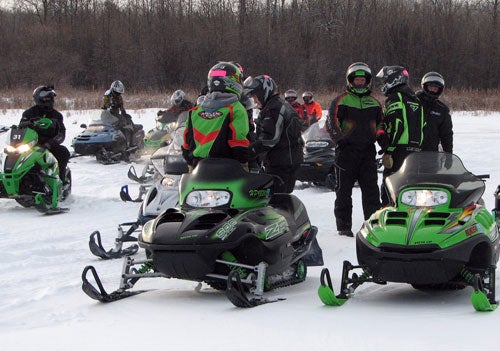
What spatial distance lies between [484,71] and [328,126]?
35.3 metres

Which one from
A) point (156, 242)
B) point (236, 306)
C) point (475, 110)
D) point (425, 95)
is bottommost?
Answer: point (475, 110)

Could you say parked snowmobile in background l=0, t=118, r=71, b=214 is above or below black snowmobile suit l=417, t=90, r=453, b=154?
below

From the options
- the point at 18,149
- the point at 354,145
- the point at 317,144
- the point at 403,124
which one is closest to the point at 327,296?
the point at 403,124

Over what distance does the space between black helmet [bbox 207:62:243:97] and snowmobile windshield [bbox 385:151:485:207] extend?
4.76 ft

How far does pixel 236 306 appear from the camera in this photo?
17.9ft

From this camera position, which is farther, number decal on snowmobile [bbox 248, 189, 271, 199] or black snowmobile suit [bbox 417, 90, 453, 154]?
black snowmobile suit [bbox 417, 90, 453, 154]

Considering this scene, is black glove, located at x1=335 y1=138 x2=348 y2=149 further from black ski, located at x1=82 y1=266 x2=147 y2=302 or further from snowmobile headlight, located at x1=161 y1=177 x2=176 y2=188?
black ski, located at x1=82 y1=266 x2=147 y2=302

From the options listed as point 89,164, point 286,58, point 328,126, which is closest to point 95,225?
point 328,126

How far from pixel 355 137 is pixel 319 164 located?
4279 millimetres

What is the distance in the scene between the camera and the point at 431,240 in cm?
528

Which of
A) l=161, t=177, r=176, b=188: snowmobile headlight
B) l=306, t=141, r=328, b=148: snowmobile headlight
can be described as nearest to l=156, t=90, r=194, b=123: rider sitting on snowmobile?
l=306, t=141, r=328, b=148: snowmobile headlight

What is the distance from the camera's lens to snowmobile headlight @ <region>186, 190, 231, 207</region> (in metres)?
6.05

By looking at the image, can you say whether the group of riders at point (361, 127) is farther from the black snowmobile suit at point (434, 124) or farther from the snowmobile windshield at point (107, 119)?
the snowmobile windshield at point (107, 119)

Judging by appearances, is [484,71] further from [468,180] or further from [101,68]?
[468,180]
